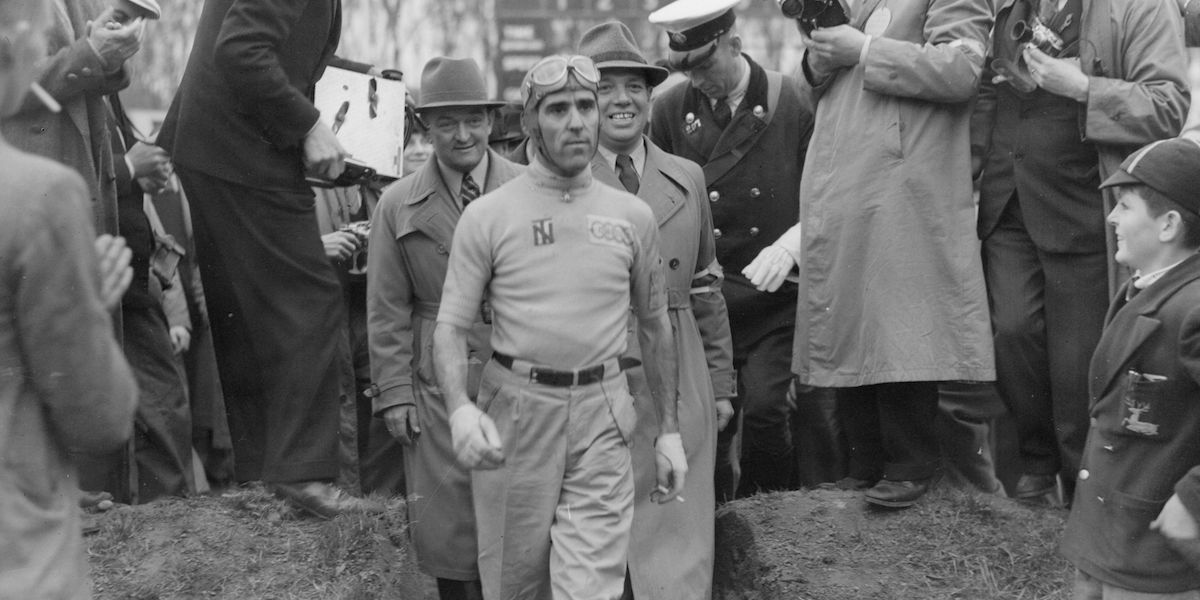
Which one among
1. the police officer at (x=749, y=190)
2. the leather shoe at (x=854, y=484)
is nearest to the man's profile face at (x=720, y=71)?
the police officer at (x=749, y=190)

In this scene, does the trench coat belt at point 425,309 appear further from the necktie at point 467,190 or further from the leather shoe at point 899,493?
the leather shoe at point 899,493

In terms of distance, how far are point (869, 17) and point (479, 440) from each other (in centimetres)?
268

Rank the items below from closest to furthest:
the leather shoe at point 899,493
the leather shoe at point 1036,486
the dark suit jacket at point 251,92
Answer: the dark suit jacket at point 251,92 < the leather shoe at point 899,493 < the leather shoe at point 1036,486

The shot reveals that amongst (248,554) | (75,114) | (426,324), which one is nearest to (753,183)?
(426,324)

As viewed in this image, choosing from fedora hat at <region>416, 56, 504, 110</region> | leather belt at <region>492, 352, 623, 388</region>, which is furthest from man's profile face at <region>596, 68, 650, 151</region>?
leather belt at <region>492, 352, 623, 388</region>

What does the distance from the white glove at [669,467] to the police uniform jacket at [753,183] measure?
1.75m

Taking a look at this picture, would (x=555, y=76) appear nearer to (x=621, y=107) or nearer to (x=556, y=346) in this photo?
(x=556, y=346)

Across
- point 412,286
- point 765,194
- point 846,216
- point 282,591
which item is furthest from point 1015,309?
point 282,591

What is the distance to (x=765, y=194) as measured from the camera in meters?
6.64

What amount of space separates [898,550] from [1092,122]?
6.05ft

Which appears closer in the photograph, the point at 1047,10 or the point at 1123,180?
the point at 1123,180

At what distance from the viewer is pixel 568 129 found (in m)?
4.85

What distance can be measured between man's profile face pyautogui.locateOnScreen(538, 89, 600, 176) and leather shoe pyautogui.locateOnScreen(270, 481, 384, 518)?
187 cm

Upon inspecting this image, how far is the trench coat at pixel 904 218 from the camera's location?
19.1 ft
